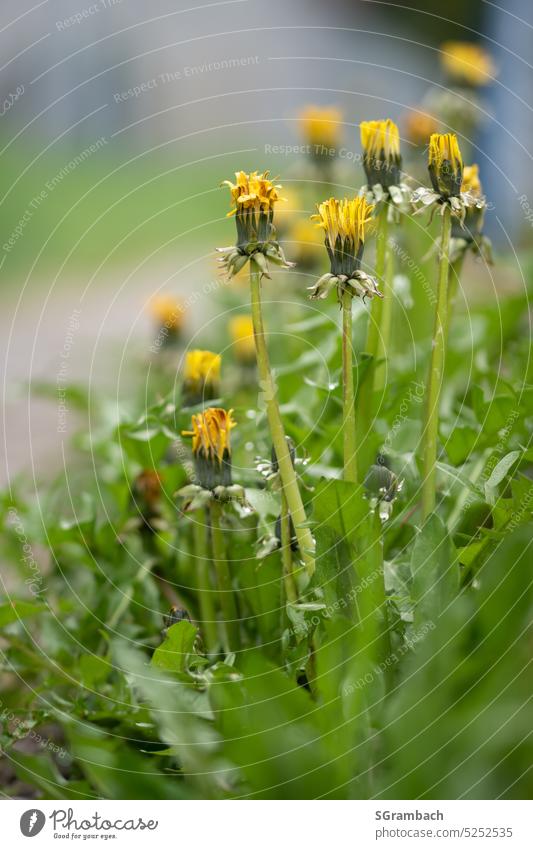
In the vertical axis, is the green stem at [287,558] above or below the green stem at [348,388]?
below

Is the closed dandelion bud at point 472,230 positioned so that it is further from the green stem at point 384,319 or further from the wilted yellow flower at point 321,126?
the wilted yellow flower at point 321,126

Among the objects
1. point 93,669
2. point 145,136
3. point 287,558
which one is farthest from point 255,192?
point 145,136

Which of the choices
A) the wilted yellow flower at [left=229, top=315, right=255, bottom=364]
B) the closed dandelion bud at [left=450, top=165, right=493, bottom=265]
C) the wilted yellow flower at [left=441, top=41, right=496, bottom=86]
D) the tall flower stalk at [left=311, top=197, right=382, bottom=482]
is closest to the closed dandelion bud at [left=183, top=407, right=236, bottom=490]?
the tall flower stalk at [left=311, top=197, right=382, bottom=482]

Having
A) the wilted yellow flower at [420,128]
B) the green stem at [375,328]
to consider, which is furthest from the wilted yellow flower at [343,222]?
the wilted yellow flower at [420,128]

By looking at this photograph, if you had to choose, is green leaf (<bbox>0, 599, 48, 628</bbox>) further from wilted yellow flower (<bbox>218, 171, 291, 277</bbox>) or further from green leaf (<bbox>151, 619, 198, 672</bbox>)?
wilted yellow flower (<bbox>218, 171, 291, 277</bbox>)

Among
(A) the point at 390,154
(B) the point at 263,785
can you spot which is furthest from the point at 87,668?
(A) the point at 390,154
